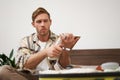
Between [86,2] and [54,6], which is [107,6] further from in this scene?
[54,6]

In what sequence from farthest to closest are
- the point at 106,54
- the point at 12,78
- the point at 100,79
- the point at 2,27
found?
the point at 2,27 → the point at 106,54 → the point at 12,78 → the point at 100,79

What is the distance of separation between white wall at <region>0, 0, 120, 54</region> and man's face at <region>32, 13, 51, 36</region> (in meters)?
0.81

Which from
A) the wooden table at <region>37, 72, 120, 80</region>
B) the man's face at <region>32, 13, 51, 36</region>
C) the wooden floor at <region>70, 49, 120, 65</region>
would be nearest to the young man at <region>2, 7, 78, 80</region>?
the man's face at <region>32, 13, 51, 36</region>

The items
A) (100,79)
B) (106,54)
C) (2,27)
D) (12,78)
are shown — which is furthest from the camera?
(2,27)

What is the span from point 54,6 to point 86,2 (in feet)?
1.05

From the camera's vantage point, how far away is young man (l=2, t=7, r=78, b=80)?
121cm

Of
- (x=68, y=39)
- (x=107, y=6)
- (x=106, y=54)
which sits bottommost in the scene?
(x=106, y=54)

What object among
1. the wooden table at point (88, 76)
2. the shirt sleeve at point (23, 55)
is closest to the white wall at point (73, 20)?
the shirt sleeve at point (23, 55)

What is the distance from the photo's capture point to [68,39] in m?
1.24

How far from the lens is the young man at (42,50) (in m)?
1.21

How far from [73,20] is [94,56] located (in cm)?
40

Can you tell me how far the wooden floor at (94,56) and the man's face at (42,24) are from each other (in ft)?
2.62

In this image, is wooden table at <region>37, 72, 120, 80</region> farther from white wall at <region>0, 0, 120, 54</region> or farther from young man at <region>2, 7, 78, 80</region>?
white wall at <region>0, 0, 120, 54</region>

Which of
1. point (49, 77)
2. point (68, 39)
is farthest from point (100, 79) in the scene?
point (68, 39)
